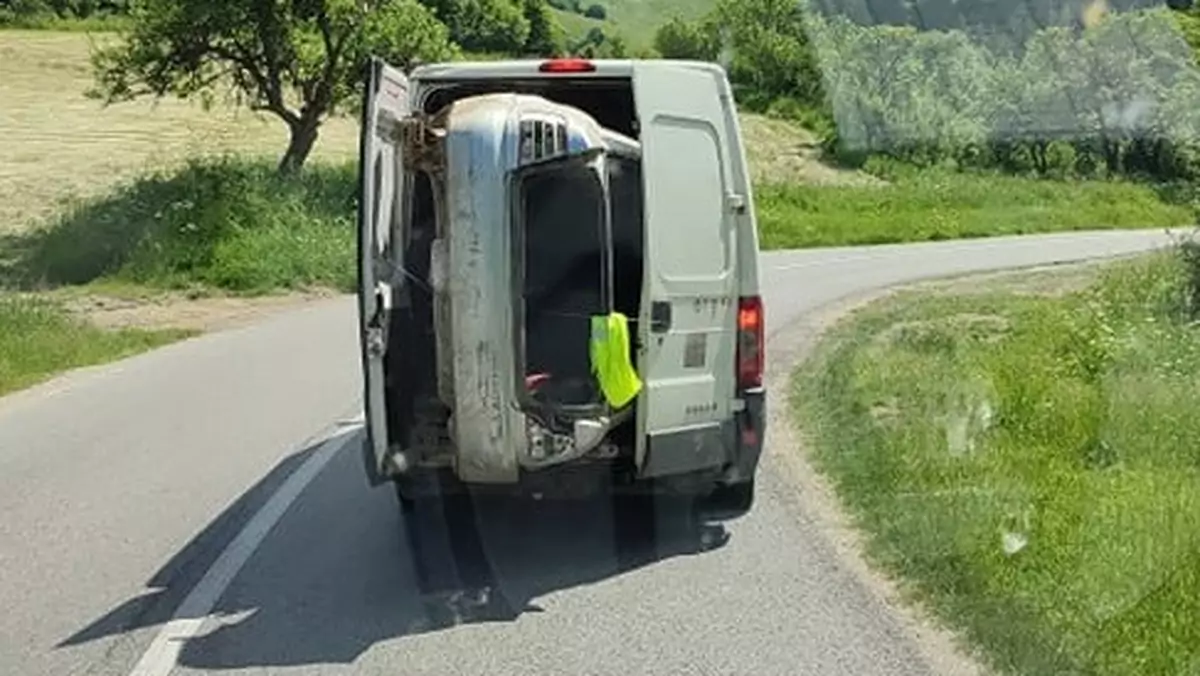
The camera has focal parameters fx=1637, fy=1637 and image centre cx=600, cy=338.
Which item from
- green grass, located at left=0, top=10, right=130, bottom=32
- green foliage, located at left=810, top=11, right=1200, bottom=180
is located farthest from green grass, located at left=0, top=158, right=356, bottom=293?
green grass, located at left=0, top=10, right=130, bottom=32

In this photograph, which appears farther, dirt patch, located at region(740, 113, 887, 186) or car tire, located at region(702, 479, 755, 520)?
dirt patch, located at region(740, 113, 887, 186)

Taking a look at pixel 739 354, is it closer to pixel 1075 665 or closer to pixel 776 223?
pixel 1075 665

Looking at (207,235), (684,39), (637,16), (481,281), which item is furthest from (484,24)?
(481,281)

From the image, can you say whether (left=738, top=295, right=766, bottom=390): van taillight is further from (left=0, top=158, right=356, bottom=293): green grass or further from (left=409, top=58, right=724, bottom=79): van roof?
(left=0, top=158, right=356, bottom=293): green grass

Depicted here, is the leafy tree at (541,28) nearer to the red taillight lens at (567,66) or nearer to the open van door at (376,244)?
the red taillight lens at (567,66)

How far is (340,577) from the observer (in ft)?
23.8

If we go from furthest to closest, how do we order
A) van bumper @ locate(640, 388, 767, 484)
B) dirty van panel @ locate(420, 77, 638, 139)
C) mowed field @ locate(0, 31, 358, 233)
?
mowed field @ locate(0, 31, 358, 233)
dirty van panel @ locate(420, 77, 638, 139)
van bumper @ locate(640, 388, 767, 484)

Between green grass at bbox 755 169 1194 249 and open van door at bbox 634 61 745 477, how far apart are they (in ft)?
97.8

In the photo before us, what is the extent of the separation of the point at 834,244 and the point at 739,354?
30123 millimetres

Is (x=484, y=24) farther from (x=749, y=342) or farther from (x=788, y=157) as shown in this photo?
(x=749, y=342)

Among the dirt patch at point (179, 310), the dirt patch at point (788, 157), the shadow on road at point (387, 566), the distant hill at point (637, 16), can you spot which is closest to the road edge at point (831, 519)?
the shadow on road at point (387, 566)

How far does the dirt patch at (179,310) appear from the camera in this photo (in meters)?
21.5

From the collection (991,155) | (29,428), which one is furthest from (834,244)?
(29,428)

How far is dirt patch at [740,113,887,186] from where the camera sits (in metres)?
47.2
